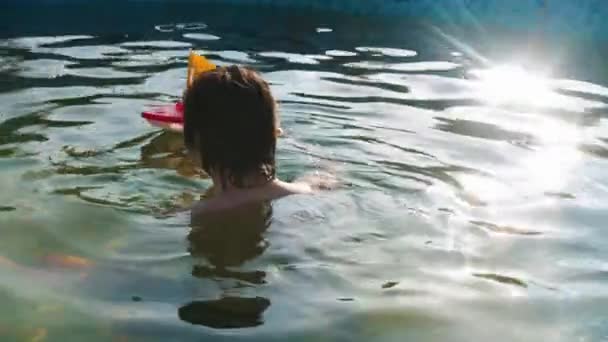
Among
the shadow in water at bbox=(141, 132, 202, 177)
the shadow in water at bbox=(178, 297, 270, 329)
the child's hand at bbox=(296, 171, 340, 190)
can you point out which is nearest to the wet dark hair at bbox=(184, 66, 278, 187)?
the child's hand at bbox=(296, 171, 340, 190)

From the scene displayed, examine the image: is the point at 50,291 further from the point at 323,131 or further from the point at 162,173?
the point at 323,131

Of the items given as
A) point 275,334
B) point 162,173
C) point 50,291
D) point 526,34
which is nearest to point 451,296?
point 275,334

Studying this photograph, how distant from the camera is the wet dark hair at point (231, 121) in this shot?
3637 mm

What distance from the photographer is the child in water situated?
143 inches

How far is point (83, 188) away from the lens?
429 cm

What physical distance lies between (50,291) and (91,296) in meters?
0.17

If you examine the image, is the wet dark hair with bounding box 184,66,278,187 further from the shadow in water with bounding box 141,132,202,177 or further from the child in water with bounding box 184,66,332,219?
the shadow in water with bounding box 141,132,202,177

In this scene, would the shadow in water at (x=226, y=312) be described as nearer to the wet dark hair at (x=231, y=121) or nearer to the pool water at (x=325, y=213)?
the pool water at (x=325, y=213)

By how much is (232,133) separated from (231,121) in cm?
5

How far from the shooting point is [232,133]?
Answer: 3635mm

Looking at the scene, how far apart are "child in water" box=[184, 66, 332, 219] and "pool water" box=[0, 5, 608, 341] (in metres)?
0.10

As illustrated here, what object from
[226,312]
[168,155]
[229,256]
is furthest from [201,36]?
[226,312]

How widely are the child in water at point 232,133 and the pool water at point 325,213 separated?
0.10 metres

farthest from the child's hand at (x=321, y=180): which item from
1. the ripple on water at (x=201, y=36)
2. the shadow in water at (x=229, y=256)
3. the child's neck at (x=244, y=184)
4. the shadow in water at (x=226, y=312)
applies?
the ripple on water at (x=201, y=36)
